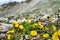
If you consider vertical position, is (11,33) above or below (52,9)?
above

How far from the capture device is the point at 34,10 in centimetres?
980

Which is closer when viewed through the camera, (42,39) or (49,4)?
(42,39)

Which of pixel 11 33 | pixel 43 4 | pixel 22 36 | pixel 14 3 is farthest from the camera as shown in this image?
pixel 14 3

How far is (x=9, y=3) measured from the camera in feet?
45.1

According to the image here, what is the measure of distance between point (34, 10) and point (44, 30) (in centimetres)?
440

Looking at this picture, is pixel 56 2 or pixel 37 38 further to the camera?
pixel 56 2

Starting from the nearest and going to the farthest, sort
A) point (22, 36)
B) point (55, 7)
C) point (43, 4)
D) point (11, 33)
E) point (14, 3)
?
point (11, 33), point (22, 36), point (55, 7), point (43, 4), point (14, 3)

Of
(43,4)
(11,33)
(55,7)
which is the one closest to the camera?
(11,33)

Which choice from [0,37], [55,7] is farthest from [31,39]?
[55,7]

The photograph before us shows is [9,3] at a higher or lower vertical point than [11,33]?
lower

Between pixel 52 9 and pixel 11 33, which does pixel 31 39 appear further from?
pixel 52 9

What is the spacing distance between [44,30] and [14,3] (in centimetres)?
822

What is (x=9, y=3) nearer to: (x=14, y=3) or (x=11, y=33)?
(x=14, y=3)

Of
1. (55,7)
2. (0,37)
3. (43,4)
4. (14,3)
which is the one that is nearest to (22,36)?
(0,37)
